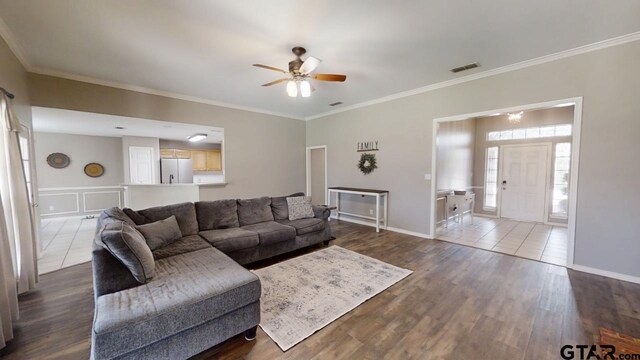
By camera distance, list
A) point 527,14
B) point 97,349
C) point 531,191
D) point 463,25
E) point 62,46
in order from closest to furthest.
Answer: point 97,349, point 527,14, point 463,25, point 62,46, point 531,191

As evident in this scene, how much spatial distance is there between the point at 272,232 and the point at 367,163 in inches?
118

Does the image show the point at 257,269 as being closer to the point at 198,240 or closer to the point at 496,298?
the point at 198,240

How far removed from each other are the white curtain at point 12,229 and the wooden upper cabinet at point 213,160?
645 centimetres

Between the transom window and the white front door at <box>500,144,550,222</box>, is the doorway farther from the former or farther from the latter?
the white front door at <box>500,144,550,222</box>

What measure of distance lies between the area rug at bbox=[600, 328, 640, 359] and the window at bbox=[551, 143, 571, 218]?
4714mm

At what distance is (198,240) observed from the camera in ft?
9.75

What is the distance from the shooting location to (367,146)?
554 cm

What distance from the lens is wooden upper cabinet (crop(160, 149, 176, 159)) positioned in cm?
792

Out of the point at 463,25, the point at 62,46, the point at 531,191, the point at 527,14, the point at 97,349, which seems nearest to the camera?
the point at 97,349

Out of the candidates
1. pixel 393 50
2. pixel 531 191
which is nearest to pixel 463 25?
pixel 393 50

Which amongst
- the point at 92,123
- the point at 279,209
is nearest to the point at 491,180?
the point at 279,209

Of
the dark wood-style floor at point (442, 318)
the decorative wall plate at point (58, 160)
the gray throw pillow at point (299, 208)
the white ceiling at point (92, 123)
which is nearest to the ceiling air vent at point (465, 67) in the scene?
the dark wood-style floor at point (442, 318)

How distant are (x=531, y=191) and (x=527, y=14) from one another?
5113mm

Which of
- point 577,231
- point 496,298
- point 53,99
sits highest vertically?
point 53,99
